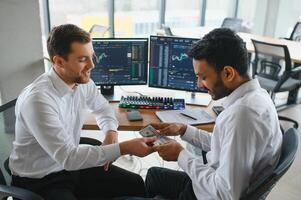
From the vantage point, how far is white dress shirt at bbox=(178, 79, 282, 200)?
1146 millimetres

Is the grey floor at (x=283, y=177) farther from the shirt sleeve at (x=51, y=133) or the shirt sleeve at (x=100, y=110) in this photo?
the shirt sleeve at (x=51, y=133)

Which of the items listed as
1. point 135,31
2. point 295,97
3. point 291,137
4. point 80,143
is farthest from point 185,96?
point 135,31

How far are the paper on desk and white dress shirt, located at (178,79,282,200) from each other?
0.66 metres

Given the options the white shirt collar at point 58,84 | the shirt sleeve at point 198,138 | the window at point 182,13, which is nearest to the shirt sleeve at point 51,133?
the white shirt collar at point 58,84

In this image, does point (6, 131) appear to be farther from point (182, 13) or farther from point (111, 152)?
point (182, 13)

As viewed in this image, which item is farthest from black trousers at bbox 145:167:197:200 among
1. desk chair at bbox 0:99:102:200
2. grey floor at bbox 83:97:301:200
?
grey floor at bbox 83:97:301:200

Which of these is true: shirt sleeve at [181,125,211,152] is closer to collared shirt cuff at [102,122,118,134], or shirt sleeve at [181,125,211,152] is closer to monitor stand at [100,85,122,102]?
collared shirt cuff at [102,122,118,134]

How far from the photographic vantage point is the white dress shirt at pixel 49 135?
140 cm

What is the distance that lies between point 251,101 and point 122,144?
0.64 meters

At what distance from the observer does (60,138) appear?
1411mm

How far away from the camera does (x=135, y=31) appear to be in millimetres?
6973

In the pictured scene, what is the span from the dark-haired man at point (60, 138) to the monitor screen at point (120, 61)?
573mm

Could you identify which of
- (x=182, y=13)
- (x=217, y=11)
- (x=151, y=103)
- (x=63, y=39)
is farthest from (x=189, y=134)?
(x=217, y=11)

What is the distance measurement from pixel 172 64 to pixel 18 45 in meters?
1.32
